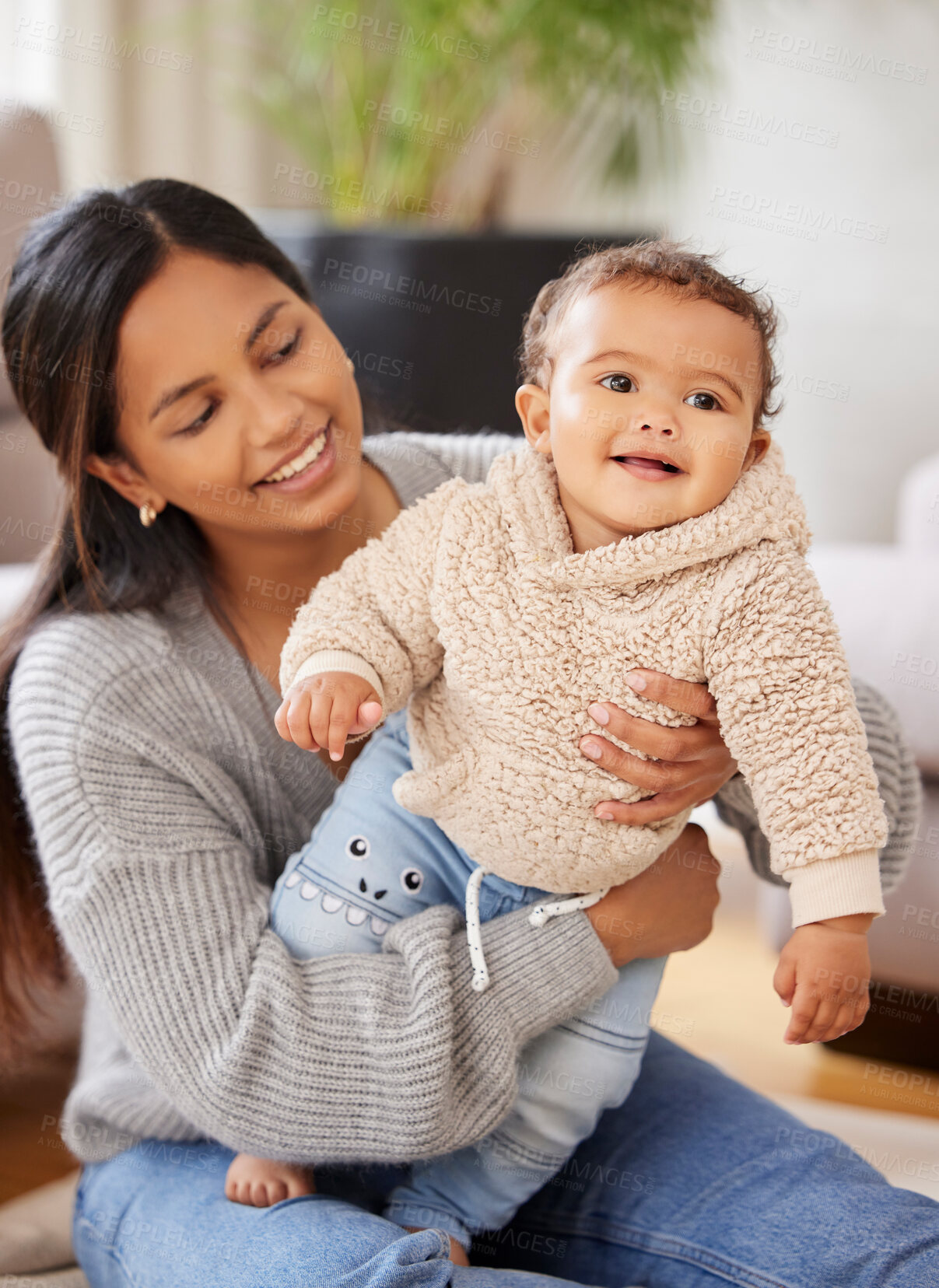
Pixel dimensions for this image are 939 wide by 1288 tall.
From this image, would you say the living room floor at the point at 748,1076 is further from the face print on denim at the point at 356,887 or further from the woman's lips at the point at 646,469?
the woman's lips at the point at 646,469

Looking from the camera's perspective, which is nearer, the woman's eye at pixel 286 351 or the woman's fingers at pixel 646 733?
the woman's fingers at pixel 646 733

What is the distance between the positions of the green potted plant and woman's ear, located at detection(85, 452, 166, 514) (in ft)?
1.91

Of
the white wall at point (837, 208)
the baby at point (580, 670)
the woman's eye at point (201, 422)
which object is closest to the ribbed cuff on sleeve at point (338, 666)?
the baby at point (580, 670)

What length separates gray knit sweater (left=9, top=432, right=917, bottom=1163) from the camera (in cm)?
85

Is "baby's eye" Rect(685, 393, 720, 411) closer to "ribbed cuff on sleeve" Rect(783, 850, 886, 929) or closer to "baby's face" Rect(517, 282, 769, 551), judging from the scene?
"baby's face" Rect(517, 282, 769, 551)

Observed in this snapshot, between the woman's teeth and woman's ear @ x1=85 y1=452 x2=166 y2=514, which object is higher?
the woman's teeth

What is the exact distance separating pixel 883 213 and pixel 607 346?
6.96 feet

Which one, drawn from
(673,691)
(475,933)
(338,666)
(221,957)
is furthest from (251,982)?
(673,691)

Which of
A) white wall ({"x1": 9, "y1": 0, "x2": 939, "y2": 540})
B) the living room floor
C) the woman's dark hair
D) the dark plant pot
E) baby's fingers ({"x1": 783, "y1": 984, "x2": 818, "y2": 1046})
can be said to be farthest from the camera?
white wall ({"x1": 9, "y1": 0, "x2": 939, "y2": 540})

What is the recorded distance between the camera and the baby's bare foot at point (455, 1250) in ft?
2.94

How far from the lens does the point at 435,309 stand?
1678 mm

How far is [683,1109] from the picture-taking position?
3.50ft

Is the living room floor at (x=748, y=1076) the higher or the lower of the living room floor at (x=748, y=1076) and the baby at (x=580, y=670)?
the lower

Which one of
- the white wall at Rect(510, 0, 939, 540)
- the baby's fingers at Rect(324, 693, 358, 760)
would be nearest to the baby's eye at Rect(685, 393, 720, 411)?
the baby's fingers at Rect(324, 693, 358, 760)
